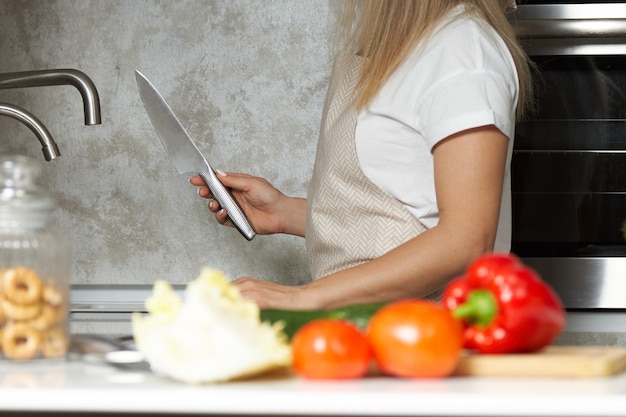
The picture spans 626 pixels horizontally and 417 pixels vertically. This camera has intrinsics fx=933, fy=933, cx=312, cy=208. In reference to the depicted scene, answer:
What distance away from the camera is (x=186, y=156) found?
1478 millimetres

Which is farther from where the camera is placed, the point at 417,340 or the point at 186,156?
the point at 186,156

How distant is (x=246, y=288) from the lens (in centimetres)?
104

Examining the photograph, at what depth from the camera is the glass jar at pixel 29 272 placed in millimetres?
773

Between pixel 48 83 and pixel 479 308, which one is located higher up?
pixel 48 83

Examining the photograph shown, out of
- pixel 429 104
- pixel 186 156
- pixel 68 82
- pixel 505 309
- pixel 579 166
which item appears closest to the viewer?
pixel 505 309

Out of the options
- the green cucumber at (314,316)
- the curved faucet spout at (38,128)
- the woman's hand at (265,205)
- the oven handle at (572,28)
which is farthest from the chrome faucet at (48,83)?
the oven handle at (572,28)

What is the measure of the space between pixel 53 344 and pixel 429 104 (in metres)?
0.57

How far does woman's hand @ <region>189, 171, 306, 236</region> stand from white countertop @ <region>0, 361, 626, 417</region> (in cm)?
87

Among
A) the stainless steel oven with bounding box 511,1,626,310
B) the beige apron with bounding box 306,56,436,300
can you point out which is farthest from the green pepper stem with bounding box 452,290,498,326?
the stainless steel oven with bounding box 511,1,626,310

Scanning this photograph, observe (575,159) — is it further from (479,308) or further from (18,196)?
(18,196)

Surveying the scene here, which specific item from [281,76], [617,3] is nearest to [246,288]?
[281,76]

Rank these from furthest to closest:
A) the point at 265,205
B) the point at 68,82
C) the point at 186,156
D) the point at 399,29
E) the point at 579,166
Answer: the point at 579,166
the point at 265,205
the point at 186,156
the point at 68,82
the point at 399,29

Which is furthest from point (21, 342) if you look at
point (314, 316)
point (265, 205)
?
point (265, 205)

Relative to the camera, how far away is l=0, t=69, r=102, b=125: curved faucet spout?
1.31 m
